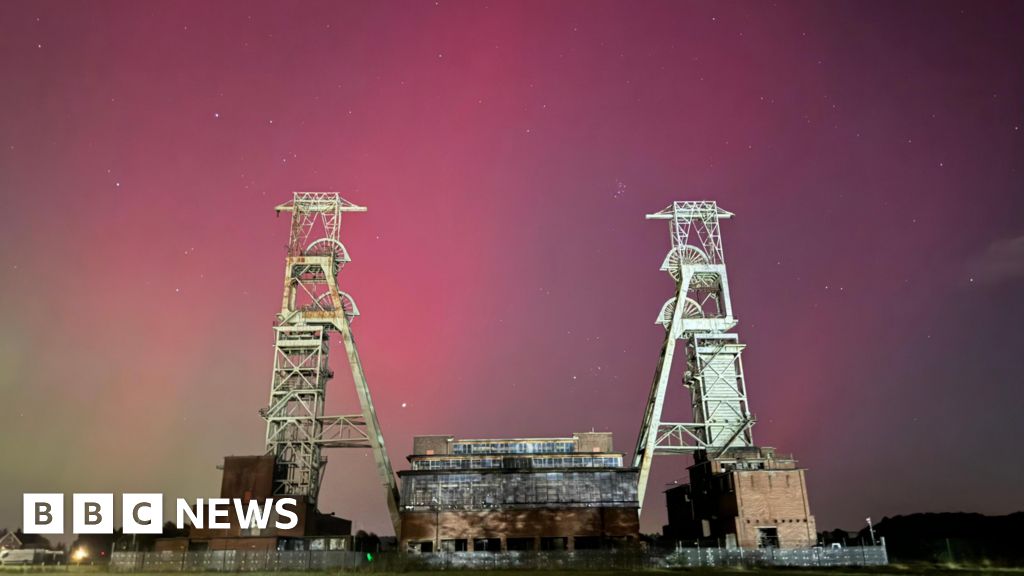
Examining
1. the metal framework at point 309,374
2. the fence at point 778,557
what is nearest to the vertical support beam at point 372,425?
the metal framework at point 309,374

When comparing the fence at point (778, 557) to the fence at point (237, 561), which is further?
the fence at point (237, 561)

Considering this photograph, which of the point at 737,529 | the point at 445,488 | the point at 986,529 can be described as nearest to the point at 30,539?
the point at 445,488

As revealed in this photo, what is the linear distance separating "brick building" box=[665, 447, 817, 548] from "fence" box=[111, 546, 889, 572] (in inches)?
434

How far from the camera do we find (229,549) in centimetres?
6606

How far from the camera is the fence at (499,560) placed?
56.6m

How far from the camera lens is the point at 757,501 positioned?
7125cm

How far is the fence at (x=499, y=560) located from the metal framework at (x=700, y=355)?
18659 mm

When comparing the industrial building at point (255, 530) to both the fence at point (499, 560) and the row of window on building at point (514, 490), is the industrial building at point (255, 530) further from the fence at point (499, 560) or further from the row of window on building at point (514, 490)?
the row of window on building at point (514, 490)

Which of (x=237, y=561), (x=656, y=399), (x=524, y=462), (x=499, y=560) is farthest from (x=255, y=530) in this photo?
(x=656, y=399)

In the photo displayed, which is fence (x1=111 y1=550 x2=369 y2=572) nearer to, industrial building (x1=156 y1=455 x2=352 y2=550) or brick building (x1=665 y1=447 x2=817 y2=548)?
industrial building (x1=156 y1=455 x2=352 y2=550)

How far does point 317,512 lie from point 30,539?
118523 millimetres

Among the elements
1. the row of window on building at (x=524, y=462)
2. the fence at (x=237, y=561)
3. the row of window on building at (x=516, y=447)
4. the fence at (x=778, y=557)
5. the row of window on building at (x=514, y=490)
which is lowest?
the fence at (x=778, y=557)

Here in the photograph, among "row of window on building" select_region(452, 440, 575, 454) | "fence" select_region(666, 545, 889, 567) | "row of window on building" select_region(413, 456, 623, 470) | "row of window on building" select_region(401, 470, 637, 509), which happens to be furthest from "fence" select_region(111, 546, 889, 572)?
"row of window on building" select_region(452, 440, 575, 454)

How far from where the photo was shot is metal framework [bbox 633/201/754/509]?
267ft
